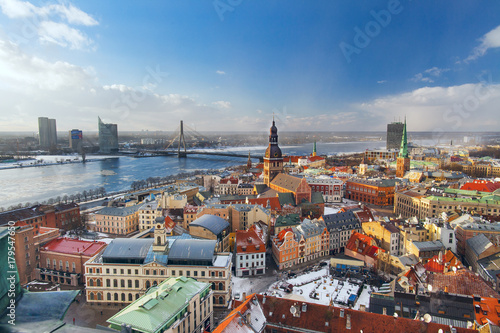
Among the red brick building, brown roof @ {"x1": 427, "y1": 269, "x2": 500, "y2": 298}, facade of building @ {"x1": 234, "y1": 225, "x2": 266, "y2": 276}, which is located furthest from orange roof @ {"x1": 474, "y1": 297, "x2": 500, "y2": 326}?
the red brick building

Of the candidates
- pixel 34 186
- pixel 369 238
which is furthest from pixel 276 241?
pixel 34 186

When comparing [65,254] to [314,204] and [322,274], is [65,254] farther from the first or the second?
[314,204]

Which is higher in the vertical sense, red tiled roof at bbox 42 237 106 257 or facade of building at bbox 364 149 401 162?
facade of building at bbox 364 149 401 162

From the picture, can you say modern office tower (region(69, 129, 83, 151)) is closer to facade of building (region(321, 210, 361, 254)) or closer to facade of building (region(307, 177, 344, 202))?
facade of building (region(307, 177, 344, 202))

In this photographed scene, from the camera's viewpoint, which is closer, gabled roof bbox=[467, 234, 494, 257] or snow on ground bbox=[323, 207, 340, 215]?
gabled roof bbox=[467, 234, 494, 257]

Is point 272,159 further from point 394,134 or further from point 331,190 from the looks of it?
point 394,134

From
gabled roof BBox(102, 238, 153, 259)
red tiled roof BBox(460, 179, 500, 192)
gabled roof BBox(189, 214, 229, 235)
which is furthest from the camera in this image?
red tiled roof BBox(460, 179, 500, 192)
